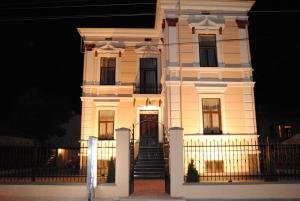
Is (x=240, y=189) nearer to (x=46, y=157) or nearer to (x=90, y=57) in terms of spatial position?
(x=46, y=157)

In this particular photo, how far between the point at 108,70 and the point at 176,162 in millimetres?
10989

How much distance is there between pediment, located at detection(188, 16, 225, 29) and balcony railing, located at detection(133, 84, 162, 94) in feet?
16.1

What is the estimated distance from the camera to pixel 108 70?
20.0 meters

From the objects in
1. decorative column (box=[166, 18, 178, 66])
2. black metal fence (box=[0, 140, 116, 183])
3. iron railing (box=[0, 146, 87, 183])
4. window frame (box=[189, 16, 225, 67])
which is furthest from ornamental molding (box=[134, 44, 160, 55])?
iron railing (box=[0, 146, 87, 183])

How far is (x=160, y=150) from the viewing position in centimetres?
1786

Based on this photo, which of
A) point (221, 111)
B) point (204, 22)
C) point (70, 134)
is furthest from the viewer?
point (70, 134)

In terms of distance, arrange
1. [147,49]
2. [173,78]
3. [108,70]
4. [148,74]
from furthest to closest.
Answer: [148,74], [147,49], [108,70], [173,78]

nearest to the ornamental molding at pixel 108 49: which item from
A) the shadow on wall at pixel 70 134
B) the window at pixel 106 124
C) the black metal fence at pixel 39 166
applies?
the window at pixel 106 124

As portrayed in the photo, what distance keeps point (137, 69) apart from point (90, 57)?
321 cm

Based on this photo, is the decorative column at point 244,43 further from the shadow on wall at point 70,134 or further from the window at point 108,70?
the shadow on wall at point 70,134

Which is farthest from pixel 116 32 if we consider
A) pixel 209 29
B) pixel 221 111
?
pixel 221 111

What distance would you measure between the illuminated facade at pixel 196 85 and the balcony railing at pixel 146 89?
0.40 feet

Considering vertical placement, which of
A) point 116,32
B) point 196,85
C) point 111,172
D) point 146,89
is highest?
point 116,32

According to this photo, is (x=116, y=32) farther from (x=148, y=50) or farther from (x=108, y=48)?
(x=148, y=50)
